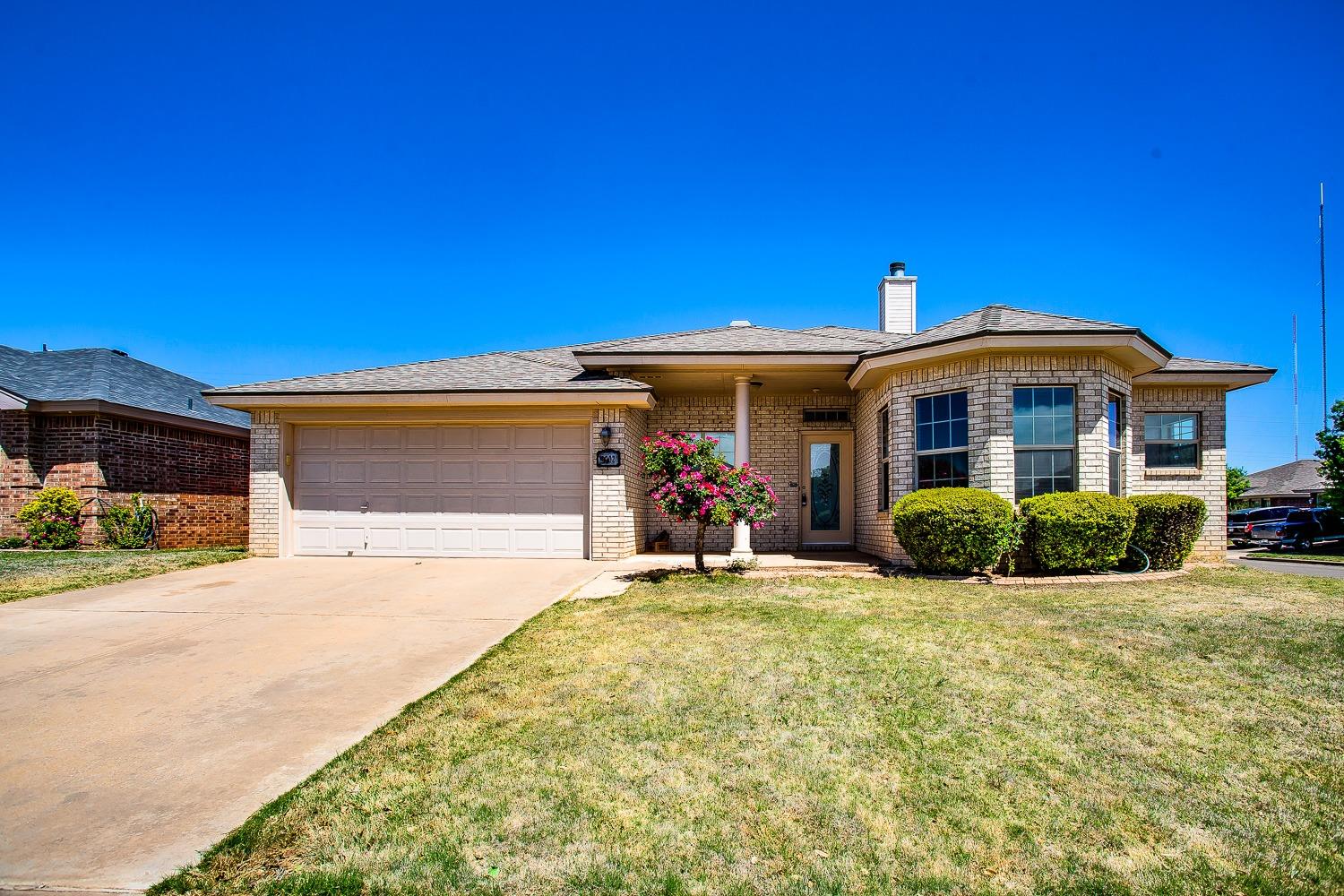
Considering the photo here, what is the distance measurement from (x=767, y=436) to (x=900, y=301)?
466cm

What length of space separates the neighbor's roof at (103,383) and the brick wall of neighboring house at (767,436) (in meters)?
10.9

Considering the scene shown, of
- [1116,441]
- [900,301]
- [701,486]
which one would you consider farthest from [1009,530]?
[900,301]

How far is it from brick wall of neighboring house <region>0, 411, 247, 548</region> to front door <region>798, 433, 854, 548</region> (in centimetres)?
1237

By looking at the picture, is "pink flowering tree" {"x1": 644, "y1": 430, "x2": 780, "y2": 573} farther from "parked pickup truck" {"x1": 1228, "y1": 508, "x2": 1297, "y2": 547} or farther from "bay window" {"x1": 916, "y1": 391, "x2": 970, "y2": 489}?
"parked pickup truck" {"x1": 1228, "y1": 508, "x2": 1297, "y2": 547}

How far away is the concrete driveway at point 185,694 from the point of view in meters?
2.50

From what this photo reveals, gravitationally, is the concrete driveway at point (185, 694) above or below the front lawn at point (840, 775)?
below

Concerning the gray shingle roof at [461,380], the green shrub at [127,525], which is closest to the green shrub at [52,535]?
the green shrub at [127,525]

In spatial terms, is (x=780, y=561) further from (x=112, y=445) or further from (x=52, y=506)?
(x=52, y=506)

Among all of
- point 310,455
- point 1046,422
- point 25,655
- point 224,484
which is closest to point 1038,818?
point 25,655

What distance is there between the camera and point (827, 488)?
13312 millimetres

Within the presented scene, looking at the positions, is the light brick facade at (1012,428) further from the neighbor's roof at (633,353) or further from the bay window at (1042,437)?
the neighbor's roof at (633,353)

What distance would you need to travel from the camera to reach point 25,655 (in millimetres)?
5004

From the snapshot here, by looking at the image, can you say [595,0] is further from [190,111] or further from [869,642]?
[869,642]

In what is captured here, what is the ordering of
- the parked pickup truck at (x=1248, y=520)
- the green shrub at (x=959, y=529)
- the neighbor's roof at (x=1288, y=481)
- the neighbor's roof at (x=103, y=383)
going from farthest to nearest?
the neighbor's roof at (x=1288, y=481)
the parked pickup truck at (x=1248, y=520)
the neighbor's roof at (x=103, y=383)
the green shrub at (x=959, y=529)
